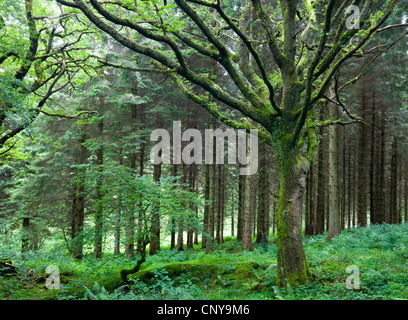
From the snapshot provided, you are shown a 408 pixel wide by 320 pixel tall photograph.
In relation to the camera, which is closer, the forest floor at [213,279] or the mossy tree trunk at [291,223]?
the forest floor at [213,279]

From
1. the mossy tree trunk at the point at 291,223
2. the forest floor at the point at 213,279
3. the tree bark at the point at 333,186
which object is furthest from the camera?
the tree bark at the point at 333,186

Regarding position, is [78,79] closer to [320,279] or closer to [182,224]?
[182,224]

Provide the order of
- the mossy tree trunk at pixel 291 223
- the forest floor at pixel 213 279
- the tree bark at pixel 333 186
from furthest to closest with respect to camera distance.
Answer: the tree bark at pixel 333 186, the mossy tree trunk at pixel 291 223, the forest floor at pixel 213 279

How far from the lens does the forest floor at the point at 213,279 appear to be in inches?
200

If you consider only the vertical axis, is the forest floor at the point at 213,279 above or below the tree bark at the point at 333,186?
below

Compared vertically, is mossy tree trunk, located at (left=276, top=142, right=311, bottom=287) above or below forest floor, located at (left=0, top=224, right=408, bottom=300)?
above

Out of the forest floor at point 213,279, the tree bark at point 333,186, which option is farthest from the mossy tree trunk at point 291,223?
the tree bark at point 333,186

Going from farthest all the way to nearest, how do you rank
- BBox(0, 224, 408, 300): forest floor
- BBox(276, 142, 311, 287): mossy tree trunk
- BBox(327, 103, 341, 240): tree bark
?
BBox(327, 103, 341, 240): tree bark, BBox(276, 142, 311, 287): mossy tree trunk, BBox(0, 224, 408, 300): forest floor

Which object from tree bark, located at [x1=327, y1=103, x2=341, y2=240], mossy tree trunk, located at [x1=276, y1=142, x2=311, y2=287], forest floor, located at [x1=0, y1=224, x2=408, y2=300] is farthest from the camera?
tree bark, located at [x1=327, y1=103, x2=341, y2=240]

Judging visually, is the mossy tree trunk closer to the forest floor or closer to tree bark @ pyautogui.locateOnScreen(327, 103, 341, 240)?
the forest floor

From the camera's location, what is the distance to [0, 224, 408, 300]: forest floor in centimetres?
509

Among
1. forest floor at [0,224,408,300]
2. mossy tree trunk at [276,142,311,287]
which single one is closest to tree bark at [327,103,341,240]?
forest floor at [0,224,408,300]

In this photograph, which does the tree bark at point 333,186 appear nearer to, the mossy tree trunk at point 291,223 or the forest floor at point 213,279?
the forest floor at point 213,279

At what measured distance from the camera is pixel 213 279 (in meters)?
7.21
